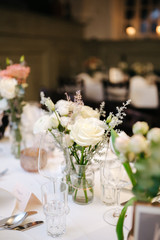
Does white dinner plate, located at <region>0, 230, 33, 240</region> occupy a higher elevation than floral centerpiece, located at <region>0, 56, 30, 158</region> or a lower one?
lower

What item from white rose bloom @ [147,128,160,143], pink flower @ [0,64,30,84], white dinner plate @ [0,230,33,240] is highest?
pink flower @ [0,64,30,84]

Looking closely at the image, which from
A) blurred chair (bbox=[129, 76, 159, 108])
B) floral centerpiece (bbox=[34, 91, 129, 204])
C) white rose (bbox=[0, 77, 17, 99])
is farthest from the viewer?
blurred chair (bbox=[129, 76, 159, 108])

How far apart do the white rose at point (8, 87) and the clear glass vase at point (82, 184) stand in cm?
63

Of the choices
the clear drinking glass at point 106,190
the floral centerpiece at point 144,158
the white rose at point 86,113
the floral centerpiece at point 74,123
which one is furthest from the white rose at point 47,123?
the floral centerpiece at point 144,158

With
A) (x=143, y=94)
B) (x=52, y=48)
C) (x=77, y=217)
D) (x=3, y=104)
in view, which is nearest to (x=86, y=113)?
(x=77, y=217)

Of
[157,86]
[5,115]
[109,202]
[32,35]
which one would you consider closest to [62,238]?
[109,202]

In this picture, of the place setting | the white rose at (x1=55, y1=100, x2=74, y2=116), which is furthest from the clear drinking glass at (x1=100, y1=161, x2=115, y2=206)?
the white rose at (x1=55, y1=100, x2=74, y2=116)

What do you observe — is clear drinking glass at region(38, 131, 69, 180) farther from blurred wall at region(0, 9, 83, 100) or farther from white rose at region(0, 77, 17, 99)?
blurred wall at region(0, 9, 83, 100)

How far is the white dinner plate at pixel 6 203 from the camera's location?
40.0 inches

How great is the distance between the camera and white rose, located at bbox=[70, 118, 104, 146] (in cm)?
93

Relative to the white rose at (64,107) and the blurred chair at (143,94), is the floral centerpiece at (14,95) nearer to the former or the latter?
the white rose at (64,107)

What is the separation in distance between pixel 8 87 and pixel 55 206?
0.73 meters

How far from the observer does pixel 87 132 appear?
931 millimetres

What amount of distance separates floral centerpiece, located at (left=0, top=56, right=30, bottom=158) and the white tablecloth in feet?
0.94
